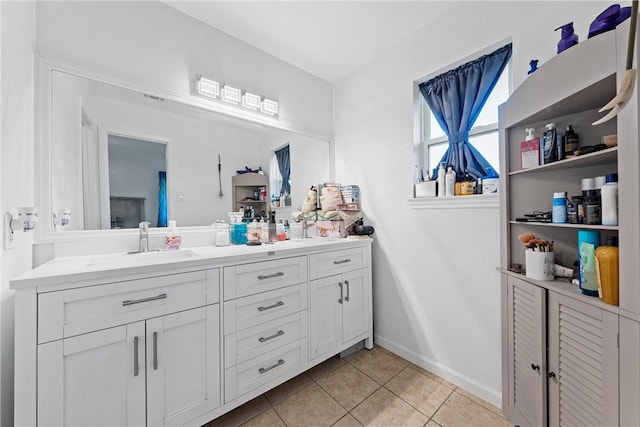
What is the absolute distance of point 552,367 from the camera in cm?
109

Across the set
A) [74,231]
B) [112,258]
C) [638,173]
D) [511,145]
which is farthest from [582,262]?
[74,231]

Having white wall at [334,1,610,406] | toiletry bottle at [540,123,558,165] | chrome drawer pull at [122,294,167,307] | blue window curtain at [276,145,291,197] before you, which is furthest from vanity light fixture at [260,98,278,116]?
toiletry bottle at [540,123,558,165]

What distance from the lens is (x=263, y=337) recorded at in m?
1.50

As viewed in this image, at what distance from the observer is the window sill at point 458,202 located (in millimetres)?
1540

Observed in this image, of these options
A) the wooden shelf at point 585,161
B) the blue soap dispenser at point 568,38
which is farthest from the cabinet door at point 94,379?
the blue soap dispenser at point 568,38

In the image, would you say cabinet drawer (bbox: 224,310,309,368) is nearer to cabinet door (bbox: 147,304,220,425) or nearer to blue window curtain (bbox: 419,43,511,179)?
cabinet door (bbox: 147,304,220,425)

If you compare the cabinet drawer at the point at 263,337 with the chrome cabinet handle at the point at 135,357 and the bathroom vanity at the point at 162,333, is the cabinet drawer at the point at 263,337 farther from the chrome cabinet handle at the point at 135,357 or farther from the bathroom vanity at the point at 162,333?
the chrome cabinet handle at the point at 135,357

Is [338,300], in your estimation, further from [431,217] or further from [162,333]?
[162,333]

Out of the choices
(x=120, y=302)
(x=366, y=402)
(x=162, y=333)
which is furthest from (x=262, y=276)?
(x=366, y=402)

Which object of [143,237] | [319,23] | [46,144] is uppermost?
[319,23]

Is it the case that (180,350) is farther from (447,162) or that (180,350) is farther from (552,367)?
(447,162)

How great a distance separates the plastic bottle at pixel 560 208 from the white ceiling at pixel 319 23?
4.86 ft

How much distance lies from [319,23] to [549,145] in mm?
1705

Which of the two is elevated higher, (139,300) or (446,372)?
(139,300)
